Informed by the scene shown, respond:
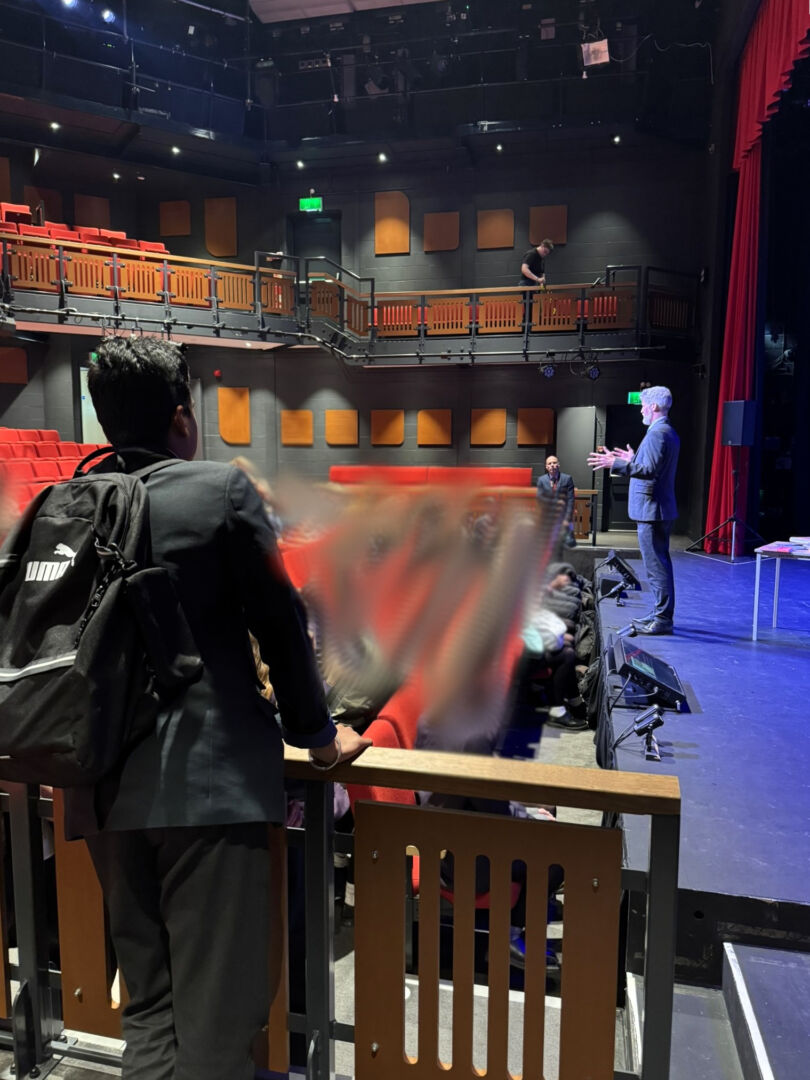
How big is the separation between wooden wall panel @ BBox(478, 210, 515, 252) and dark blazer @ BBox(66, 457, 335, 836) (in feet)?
44.9

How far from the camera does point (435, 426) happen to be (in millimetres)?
13406

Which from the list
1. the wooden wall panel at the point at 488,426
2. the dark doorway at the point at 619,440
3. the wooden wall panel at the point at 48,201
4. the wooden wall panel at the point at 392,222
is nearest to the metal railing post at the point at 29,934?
the dark doorway at the point at 619,440

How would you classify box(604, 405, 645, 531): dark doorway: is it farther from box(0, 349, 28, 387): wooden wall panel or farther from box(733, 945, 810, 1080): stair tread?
box(733, 945, 810, 1080): stair tread

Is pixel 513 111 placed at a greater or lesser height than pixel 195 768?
greater

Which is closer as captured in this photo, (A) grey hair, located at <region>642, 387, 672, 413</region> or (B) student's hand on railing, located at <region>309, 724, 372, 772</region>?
(B) student's hand on railing, located at <region>309, 724, 372, 772</region>

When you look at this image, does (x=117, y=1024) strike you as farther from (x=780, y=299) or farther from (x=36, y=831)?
(x=780, y=299)

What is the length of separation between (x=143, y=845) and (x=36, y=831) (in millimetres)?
460

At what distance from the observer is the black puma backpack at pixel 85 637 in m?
0.98

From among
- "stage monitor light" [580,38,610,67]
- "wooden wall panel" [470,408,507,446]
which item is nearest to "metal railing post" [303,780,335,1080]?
"wooden wall panel" [470,408,507,446]

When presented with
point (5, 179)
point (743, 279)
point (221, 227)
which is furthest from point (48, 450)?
point (743, 279)

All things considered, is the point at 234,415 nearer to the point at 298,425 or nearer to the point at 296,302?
the point at 298,425

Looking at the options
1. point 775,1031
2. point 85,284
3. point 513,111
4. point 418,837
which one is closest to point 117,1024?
point 418,837

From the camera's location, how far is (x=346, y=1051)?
83.6 inches

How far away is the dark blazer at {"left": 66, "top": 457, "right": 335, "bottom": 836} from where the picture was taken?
1049 millimetres
